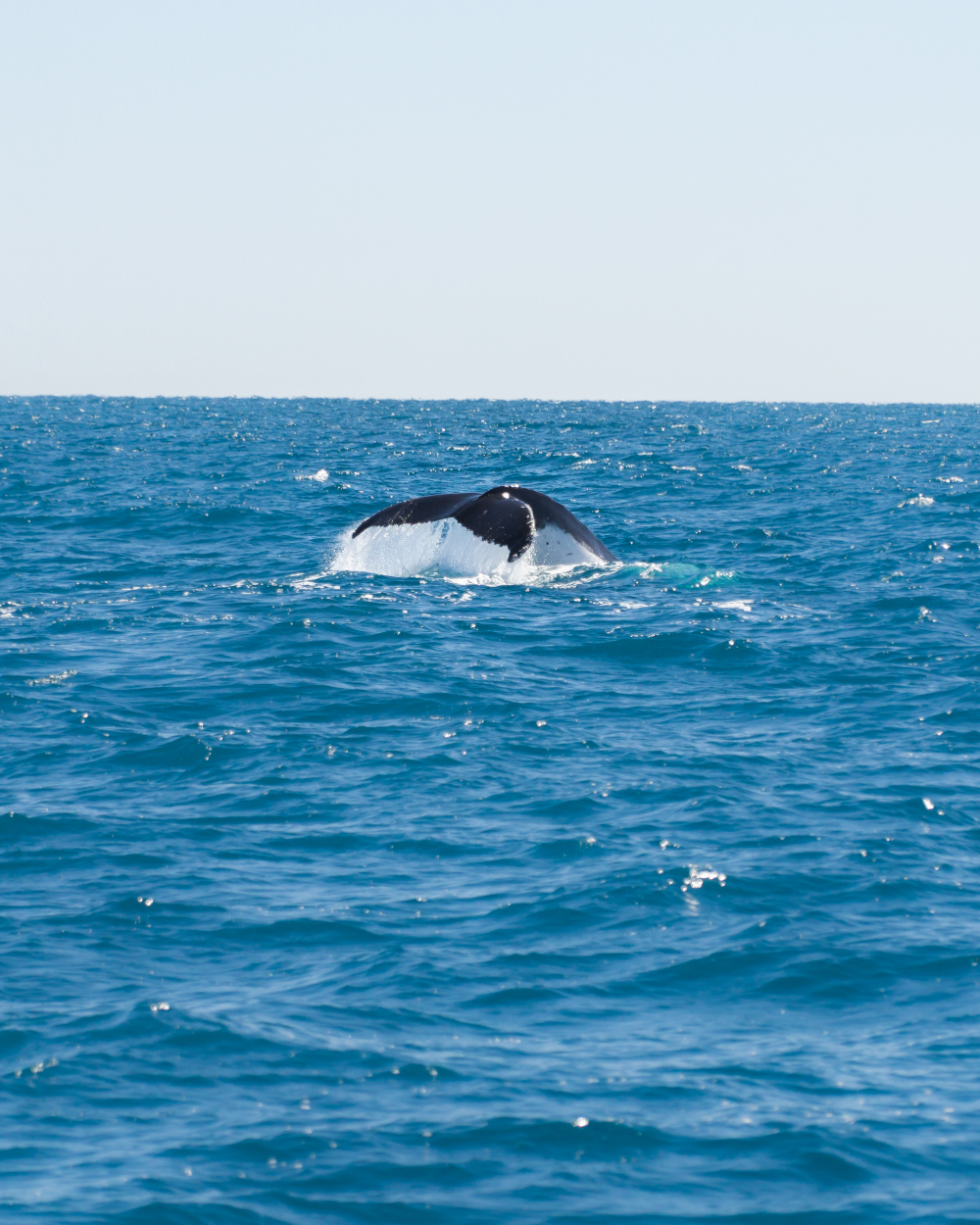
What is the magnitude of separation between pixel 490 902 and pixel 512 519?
13.1 m

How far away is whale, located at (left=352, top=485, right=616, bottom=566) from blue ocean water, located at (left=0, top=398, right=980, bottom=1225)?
558 mm

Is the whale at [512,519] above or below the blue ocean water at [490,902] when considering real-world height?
above

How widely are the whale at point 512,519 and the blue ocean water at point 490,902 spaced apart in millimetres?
558

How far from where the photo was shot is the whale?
75.1ft

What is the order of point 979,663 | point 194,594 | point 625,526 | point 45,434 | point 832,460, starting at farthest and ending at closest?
point 45,434, point 832,460, point 625,526, point 194,594, point 979,663

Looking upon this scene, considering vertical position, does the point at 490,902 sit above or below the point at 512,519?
below

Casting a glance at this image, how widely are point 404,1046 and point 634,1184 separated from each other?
5.83ft

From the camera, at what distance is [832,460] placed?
183ft

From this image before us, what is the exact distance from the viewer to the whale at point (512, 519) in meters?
22.9

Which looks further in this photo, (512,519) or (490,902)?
(512,519)

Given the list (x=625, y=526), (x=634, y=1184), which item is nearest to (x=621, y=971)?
(x=634, y=1184)

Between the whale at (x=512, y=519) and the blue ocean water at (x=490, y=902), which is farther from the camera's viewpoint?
the whale at (x=512, y=519)

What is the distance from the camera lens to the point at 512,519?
75.4 ft

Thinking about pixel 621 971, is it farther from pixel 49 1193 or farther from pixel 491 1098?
pixel 49 1193
